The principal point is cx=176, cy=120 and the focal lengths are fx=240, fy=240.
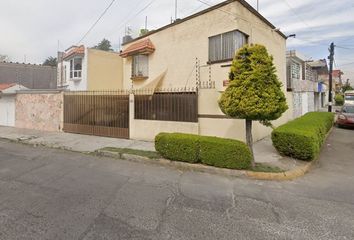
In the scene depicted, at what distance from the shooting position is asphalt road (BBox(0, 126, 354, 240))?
3.59 meters

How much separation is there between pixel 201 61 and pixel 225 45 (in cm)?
147

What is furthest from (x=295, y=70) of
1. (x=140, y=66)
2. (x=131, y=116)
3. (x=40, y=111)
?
(x=40, y=111)

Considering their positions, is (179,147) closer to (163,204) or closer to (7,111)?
(163,204)

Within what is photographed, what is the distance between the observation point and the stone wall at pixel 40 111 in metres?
14.1

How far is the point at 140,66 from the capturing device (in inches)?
614

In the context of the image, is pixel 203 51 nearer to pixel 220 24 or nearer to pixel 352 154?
pixel 220 24

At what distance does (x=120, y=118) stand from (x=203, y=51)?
206 inches

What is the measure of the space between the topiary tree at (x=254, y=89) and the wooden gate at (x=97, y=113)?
6304 millimetres

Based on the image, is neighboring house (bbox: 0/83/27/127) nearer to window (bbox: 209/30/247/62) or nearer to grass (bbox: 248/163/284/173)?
window (bbox: 209/30/247/62)

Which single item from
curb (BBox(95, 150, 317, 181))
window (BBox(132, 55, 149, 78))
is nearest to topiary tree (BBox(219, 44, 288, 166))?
curb (BBox(95, 150, 317, 181))

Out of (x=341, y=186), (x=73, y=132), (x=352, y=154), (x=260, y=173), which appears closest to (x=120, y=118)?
(x=73, y=132)

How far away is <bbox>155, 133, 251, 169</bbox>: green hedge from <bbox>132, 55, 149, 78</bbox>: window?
28.0 feet

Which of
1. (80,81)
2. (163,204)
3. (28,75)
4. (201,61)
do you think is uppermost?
(28,75)

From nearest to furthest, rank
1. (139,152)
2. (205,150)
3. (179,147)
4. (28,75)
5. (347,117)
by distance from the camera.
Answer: (205,150)
(179,147)
(139,152)
(347,117)
(28,75)
